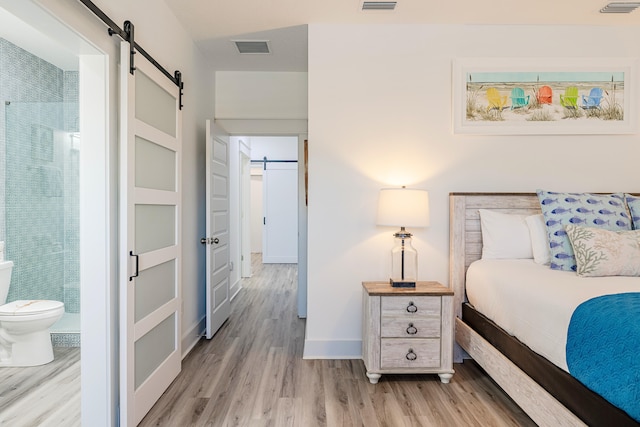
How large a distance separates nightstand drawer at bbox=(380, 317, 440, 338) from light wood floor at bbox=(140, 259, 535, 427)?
329 millimetres

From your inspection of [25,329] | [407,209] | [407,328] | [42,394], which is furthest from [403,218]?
[25,329]

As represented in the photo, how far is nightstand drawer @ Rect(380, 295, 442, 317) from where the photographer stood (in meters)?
2.58

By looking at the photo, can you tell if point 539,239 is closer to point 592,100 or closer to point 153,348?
point 592,100

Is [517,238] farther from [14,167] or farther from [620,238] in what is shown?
[14,167]

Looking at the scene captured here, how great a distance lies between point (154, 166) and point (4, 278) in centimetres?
168

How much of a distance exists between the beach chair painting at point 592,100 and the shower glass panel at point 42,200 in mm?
4160

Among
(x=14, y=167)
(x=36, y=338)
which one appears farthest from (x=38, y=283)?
(x=14, y=167)

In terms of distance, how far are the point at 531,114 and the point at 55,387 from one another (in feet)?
12.6

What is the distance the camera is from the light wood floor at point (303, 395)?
2.12 meters

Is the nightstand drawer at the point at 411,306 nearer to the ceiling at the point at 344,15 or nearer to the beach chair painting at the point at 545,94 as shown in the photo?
the beach chair painting at the point at 545,94

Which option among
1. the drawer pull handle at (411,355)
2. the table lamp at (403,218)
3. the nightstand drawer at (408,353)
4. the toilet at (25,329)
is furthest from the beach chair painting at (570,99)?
the toilet at (25,329)

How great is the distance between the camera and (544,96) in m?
2.95

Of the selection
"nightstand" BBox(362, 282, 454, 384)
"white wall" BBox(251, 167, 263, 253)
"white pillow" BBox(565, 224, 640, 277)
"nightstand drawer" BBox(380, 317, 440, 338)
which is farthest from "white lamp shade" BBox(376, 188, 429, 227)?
"white wall" BBox(251, 167, 263, 253)

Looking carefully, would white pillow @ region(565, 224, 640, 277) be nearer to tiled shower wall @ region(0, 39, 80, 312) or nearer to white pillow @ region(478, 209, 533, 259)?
white pillow @ region(478, 209, 533, 259)
